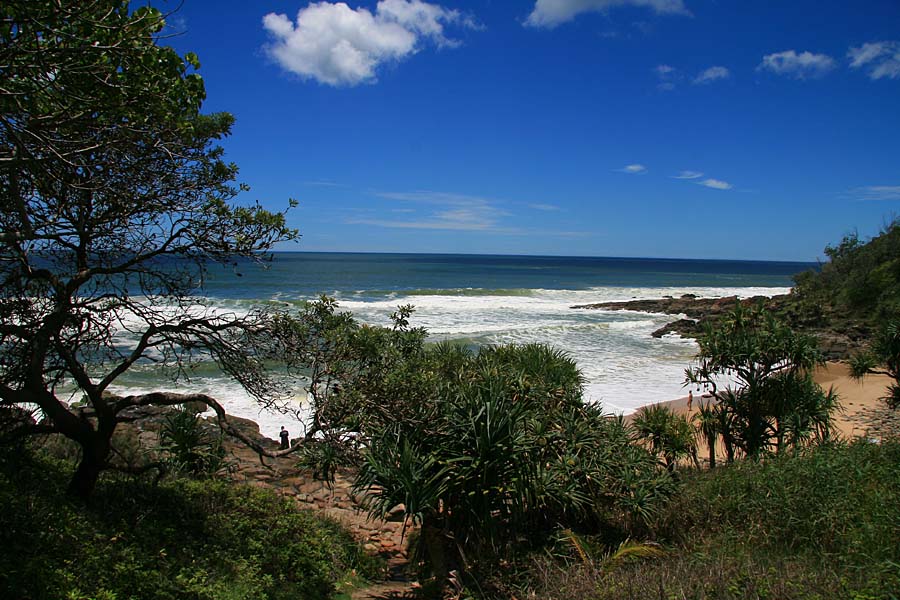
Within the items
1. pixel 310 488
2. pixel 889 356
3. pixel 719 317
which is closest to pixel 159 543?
pixel 310 488

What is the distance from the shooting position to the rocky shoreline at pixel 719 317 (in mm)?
28269

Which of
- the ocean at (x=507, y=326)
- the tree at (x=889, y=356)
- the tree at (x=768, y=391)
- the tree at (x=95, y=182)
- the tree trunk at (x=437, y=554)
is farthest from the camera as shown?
the ocean at (x=507, y=326)

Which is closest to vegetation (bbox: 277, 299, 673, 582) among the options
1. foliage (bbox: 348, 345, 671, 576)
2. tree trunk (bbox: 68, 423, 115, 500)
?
foliage (bbox: 348, 345, 671, 576)

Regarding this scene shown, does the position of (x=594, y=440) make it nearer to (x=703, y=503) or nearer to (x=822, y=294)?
(x=703, y=503)

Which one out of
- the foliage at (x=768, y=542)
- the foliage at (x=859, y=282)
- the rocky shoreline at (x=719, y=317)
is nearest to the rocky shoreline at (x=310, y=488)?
the foliage at (x=768, y=542)

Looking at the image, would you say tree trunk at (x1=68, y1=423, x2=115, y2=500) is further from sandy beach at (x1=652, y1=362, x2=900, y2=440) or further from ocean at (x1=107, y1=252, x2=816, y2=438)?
sandy beach at (x1=652, y1=362, x2=900, y2=440)

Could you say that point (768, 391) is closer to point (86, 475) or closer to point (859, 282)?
point (86, 475)

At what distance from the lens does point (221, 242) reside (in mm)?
6824

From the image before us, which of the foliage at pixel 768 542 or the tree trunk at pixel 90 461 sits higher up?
the tree trunk at pixel 90 461

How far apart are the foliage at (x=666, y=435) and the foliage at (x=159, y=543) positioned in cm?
573

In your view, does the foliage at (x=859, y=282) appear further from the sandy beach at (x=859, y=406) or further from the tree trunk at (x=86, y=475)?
the tree trunk at (x=86, y=475)

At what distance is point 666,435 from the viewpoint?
10586mm

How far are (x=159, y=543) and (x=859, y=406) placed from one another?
2085 cm

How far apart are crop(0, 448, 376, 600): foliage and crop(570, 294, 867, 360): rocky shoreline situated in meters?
10.3
